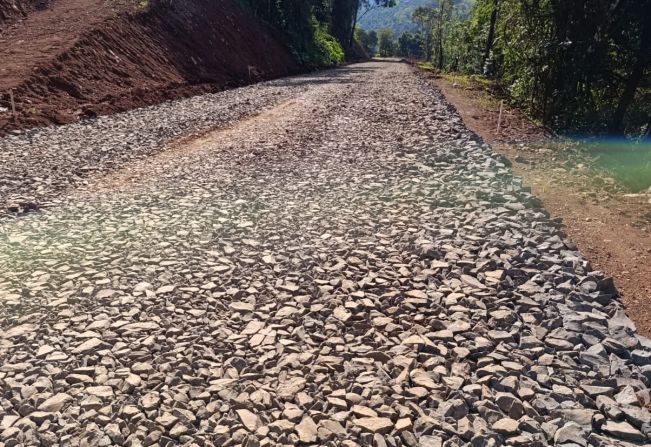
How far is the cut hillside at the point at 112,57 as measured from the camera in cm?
1855

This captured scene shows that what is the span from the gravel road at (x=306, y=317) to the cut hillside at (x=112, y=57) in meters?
8.21

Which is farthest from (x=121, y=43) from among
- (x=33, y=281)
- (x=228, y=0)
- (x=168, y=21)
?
(x=33, y=281)

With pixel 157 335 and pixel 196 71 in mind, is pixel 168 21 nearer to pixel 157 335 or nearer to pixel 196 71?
pixel 196 71

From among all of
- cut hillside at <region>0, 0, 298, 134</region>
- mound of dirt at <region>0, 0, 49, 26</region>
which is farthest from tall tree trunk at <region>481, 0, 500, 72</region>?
mound of dirt at <region>0, 0, 49, 26</region>

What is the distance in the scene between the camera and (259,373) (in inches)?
199

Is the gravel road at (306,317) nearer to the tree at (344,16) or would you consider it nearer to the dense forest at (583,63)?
the dense forest at (583,63)

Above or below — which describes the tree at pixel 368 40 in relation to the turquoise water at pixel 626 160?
above

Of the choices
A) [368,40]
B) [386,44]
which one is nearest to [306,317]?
[386,44]

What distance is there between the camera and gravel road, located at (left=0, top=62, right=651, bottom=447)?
441cm

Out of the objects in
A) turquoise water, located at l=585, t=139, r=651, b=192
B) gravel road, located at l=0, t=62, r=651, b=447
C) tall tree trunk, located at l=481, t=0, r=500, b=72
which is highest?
tall tree trunk, located at l=481, t=0, r=500, b=72

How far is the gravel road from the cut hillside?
26.9 ft

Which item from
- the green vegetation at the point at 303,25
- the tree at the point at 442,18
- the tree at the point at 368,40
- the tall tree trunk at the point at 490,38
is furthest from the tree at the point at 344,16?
the tree at the point at 368,40

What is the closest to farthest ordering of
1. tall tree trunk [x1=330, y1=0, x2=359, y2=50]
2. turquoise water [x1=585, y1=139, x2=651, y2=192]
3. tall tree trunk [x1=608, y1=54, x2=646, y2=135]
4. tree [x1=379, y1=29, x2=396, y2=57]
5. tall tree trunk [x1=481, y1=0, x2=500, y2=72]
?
turquoise water [x1=585, y1=139, x2=651, y2=192] → tall tree trunk [x1=608, y1=54, x2=646, y2=135] → tall tree trunk [x1=481, y1=0, x2=500, y2=72] → tall tree trunk [x1=330, y1=0, x2=359, y2=50] → tree [x1=379, y1=29, x2=396, y2=57]

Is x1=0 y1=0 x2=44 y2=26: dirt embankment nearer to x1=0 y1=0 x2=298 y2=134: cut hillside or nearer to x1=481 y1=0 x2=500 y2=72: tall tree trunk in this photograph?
x1=0 y1=0 x2=298 y2=134: cut hillside
